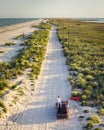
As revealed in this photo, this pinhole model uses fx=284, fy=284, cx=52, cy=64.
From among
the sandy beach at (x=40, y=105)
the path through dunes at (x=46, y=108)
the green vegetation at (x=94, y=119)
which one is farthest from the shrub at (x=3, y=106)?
the green vegetation at (x=94, y=119)

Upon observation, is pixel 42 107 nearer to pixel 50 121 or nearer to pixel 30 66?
pixel 50 121

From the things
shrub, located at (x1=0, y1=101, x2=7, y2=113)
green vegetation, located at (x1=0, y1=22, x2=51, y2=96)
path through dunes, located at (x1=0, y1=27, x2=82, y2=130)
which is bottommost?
path through dunes, located at (x1=0, y1=27, x2=82, y2=130)

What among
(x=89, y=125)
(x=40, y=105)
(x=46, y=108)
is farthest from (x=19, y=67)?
(x=89, y=125)

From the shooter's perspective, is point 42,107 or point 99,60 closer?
point 42,107

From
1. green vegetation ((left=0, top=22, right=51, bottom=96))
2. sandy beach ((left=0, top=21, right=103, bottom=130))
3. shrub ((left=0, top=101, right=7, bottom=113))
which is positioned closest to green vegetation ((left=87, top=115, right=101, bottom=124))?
sandy beach ((left=0, top=21, right=103, bottom=130))

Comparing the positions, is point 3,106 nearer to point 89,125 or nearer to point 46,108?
point 46,108

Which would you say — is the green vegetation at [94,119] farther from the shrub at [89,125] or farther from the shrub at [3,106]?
the shrub at [3,106]

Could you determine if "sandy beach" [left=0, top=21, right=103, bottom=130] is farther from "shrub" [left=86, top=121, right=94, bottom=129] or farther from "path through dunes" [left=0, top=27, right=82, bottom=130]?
"shrub" [left=86, top=121, right=94, bottom=129]

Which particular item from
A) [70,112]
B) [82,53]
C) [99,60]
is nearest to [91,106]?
[70,112]
